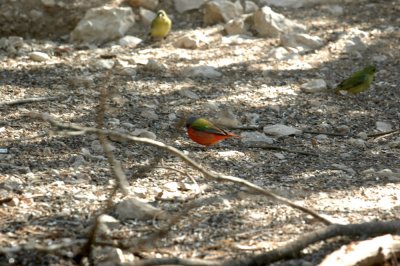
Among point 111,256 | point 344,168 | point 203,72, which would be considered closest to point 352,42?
point 203,72

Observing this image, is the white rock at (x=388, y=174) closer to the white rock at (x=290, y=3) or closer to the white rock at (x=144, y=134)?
→ the white rock at (x=144, y=134)

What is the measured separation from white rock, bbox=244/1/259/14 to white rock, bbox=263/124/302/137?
2.33 metres

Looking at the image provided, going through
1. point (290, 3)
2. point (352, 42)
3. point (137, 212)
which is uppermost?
point (137, 212)

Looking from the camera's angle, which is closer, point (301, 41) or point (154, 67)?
point (154, 67)

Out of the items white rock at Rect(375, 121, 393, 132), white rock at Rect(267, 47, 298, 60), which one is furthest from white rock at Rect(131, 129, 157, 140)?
white rock at Rect(267, 47, 298, 60)

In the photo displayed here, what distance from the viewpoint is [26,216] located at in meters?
4.00

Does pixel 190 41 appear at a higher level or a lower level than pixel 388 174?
lower

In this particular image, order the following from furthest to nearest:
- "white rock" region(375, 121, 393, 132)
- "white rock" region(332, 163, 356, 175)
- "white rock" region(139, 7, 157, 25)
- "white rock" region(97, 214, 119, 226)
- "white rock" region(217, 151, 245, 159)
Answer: "white rock" region(139, 7, 157, 25)
"white rock" region(375, 121, 393, 132)
"white rock" region(217, 151, 245, 159)
"white rock" region(332, 163, 356, 175)
"white rock" region(97, 214, 119, 226)

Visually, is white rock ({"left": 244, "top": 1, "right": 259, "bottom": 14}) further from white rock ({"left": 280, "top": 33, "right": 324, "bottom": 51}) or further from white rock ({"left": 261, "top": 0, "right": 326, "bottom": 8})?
white rock ({"left": 280, "top": 33, "right": 324, "bottom": 51})

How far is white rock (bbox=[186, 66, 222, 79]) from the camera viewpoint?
6.71 meters

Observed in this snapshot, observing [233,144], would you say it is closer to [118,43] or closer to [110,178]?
[110,178]

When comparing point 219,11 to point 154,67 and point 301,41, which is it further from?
point 154,67

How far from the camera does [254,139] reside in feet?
18.4

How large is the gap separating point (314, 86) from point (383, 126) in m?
0.76
